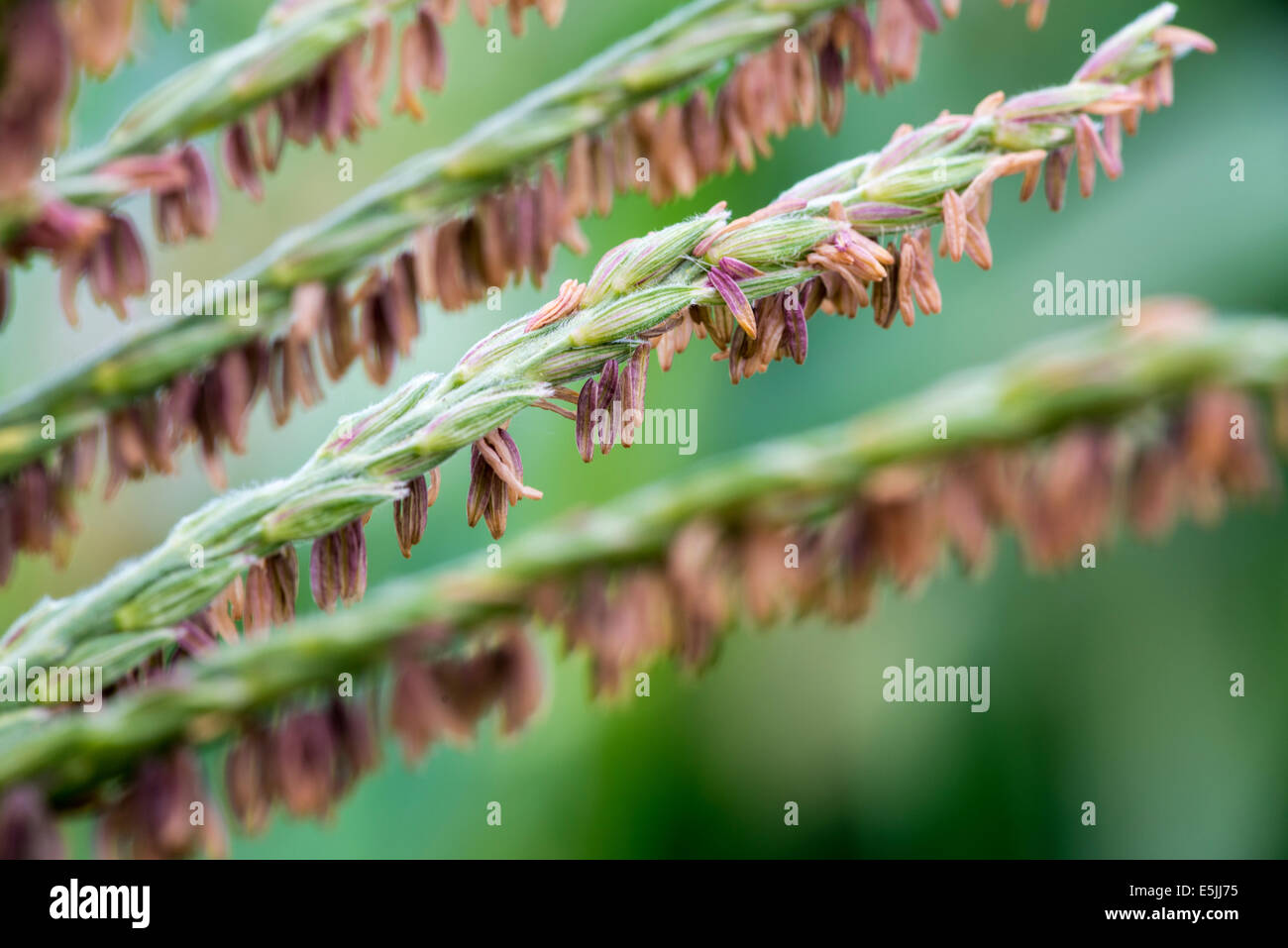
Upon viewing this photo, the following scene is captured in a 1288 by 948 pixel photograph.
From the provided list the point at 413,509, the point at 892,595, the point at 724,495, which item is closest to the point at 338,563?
the point at 413,509

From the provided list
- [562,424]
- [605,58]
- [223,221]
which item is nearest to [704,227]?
[605,58]

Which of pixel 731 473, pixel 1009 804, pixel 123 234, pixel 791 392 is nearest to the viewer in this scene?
pixel 731 473

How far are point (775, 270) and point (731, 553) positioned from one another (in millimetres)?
118

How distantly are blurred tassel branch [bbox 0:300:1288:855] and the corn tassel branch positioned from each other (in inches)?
3.2

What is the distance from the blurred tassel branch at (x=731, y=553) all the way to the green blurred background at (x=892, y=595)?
0.73m

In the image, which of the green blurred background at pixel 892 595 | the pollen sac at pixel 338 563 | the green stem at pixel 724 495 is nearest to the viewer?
the green stem at pixel 724 495

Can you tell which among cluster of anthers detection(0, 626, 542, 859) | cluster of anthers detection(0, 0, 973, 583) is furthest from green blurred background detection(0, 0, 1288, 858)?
cluster of anthers detection(0, 626, 542, 859)

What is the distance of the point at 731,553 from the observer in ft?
0.46

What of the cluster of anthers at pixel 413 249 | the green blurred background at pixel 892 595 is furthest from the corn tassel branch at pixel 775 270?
the green blurred background at pixel 892 595

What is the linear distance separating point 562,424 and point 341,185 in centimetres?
28

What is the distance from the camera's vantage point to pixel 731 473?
0.13 meters

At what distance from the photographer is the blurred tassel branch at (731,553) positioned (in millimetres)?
124

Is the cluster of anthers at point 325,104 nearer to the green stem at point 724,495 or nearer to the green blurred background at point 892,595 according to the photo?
the green stem at point 724,495
